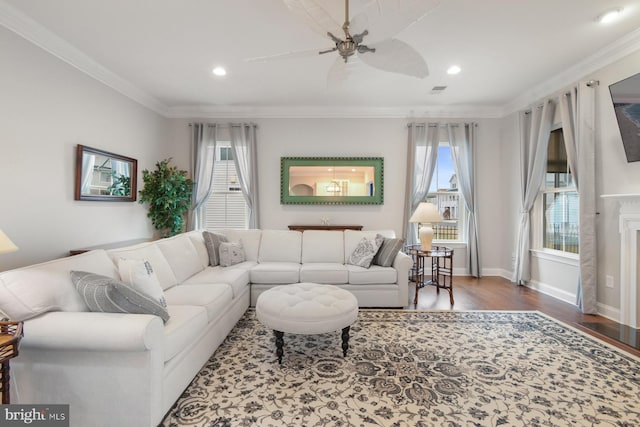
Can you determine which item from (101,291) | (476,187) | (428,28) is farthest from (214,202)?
(476,187)

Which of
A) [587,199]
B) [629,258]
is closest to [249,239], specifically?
[587,199]

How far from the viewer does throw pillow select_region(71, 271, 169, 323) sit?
1.63 metres

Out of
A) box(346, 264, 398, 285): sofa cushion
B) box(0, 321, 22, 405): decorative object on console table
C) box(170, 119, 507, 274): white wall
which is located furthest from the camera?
box(170, 119, 507, 274): white wall

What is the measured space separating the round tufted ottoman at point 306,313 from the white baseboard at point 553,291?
3206 mm

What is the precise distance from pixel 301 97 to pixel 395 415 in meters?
4.24

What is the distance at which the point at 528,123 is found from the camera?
174 inches

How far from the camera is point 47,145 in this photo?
115 inches

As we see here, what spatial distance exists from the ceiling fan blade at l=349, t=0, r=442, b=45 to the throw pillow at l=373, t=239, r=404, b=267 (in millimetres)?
2337

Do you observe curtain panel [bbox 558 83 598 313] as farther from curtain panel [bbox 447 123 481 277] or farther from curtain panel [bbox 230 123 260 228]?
curtain panel [bbox 230 123 260 228]

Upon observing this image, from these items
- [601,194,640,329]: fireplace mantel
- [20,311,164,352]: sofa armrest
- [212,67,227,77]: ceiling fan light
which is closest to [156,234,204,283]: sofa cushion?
[20,311,164,352]: sofa armrest

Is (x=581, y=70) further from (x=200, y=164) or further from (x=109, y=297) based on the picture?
(x=200, y=164)

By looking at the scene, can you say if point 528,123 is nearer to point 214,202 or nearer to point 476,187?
point 476,187

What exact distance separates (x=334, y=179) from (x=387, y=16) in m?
3.49

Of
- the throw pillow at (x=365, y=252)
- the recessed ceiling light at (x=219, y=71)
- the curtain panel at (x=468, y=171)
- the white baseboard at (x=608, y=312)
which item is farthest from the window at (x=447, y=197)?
the recessed ceiling light at (x=219, y=71)
